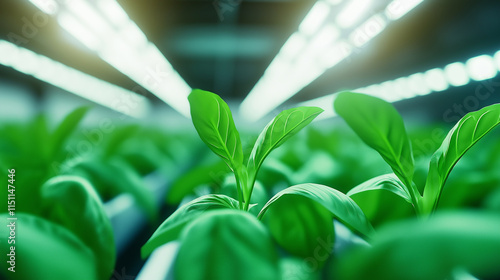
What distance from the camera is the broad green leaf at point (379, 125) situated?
0.40 m

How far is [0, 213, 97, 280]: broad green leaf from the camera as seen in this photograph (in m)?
0.27

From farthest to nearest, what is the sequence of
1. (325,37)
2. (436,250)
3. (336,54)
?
(336,54)
(325,37)
(436,250)

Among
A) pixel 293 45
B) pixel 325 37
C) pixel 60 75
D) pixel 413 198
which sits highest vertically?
pixel 60 75

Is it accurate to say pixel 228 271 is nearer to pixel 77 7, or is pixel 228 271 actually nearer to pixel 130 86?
pixel 77 7

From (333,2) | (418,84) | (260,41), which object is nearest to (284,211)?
(333,2)

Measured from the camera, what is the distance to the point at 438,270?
6.7 inches

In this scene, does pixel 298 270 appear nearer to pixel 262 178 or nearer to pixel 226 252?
pixel 226 252

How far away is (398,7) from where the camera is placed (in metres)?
1.31

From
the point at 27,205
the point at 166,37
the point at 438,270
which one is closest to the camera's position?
the point at 438,270

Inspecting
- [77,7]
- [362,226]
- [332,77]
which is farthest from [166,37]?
[362,226]

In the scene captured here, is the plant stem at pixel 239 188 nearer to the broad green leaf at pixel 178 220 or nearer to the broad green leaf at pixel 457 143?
the broad green leaf at pixel 178 220

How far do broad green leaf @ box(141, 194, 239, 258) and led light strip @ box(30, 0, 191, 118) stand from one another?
853 mm

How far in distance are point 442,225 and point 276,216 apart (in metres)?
0.27

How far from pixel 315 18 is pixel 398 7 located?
55 centimetres
